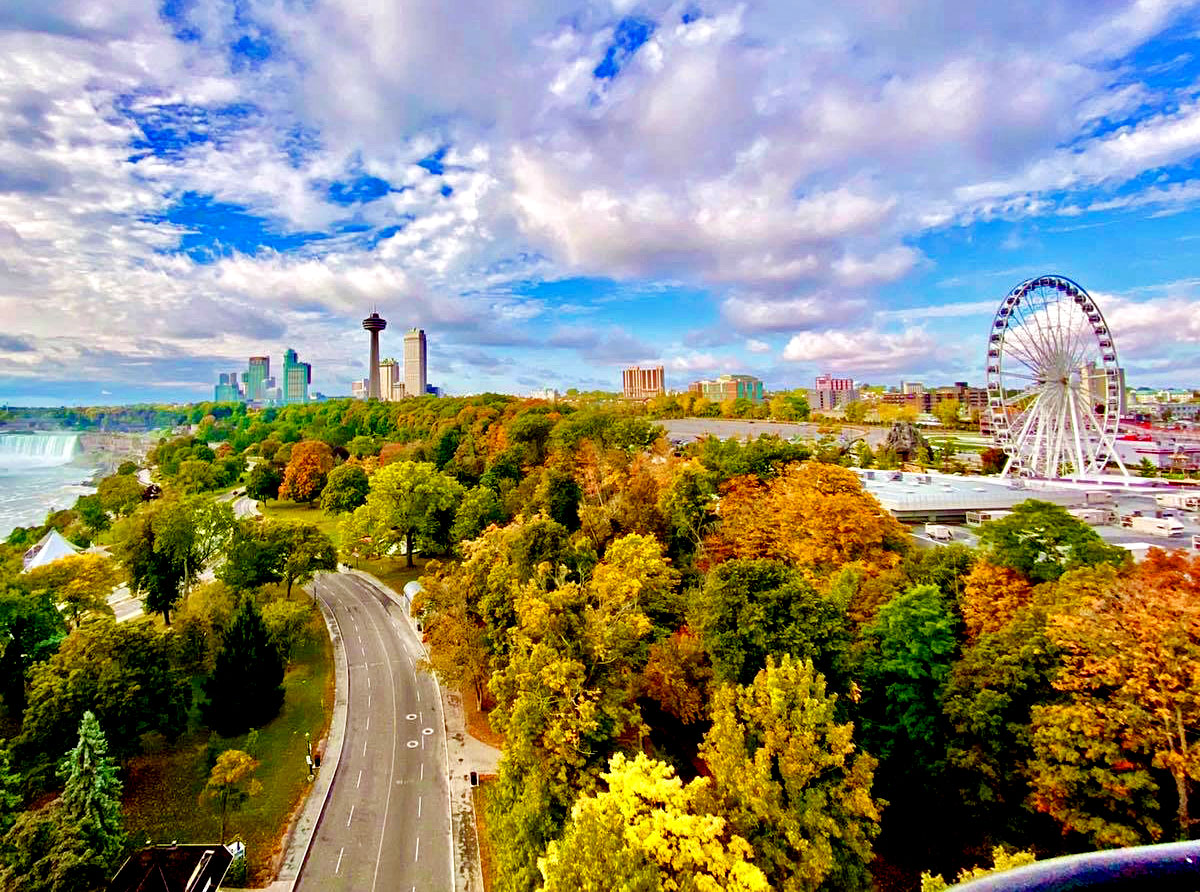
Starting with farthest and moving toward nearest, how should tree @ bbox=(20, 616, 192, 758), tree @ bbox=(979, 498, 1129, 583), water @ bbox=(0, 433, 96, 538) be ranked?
water @ bbox=(0, 433, 96, 538) < tree @ bbox=(979, 498, 1129, 583) < tree @ bbox=(20, 616, 192, 758)

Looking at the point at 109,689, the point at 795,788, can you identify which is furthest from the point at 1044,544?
the point at 109,689

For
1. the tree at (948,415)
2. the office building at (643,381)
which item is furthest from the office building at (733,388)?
the tree at (948,415)

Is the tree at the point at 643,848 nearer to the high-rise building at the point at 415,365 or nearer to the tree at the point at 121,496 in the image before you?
the tree at the point at 121,496

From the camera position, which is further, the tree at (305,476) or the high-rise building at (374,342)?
the high-rise building at (374,342)

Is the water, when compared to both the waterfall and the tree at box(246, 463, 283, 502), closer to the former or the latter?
the waterfall

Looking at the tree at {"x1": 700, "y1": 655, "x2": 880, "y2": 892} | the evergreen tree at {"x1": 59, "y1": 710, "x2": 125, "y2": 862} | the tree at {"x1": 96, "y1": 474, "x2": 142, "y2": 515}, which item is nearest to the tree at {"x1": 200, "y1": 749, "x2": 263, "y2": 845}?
the evergreen tree at {"x1": 59, "y1": 710, "x2": 125, "y2": 862}
